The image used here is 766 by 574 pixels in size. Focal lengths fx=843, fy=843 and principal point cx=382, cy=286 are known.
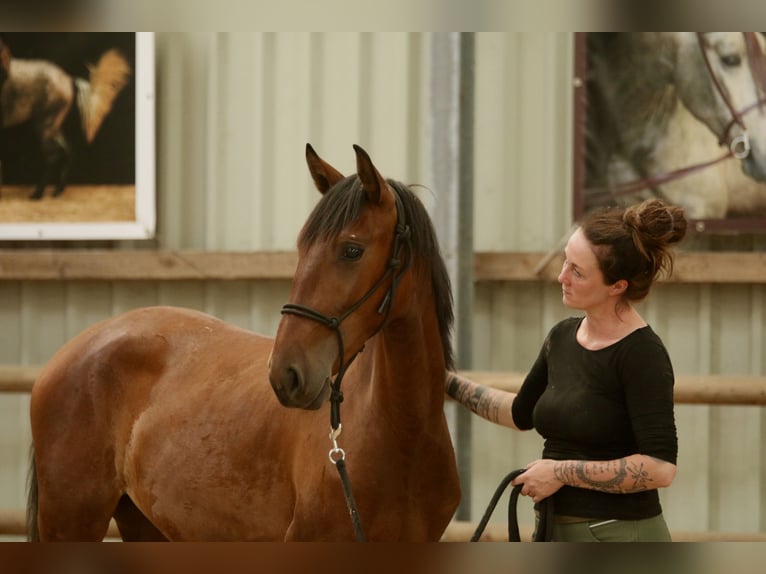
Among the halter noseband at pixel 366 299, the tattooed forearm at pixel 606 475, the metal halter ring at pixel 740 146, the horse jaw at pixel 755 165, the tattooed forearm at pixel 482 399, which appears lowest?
the tattooed forearm at pixel 606 475

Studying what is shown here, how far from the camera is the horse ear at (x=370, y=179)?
153 centimetres

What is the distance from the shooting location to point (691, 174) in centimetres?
→ 375

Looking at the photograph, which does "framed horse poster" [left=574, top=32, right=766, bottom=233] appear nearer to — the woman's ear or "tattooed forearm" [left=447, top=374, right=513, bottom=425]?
"tattooed forearm" [left=447, top=374, right=513, bottom=425]

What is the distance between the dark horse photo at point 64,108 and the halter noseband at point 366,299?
8.97ft

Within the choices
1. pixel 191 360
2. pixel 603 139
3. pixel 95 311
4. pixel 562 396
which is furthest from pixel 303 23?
pixel 95 311

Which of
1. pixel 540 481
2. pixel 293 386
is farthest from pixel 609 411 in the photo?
pixel 293 386

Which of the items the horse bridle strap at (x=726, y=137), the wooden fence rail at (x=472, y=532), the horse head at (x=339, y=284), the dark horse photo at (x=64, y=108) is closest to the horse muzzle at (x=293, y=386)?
the horse head at (x=339, y=284)

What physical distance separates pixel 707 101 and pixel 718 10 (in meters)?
3.60

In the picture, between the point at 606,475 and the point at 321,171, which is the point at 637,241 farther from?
the point at 321,171

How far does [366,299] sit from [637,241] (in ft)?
1.63

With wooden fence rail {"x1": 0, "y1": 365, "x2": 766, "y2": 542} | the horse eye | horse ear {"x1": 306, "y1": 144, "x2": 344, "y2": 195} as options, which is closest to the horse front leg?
wooden fence rail {"x1": 0, "y1": 365, "x2": 766, "y2": 542}

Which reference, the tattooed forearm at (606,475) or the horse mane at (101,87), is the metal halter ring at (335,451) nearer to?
the tattooed forearm at (606,475)

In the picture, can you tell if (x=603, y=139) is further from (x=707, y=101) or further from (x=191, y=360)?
(x=191, y=360)

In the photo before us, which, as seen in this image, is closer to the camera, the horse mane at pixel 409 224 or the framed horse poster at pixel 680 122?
the horse mane at pixel 409 224
